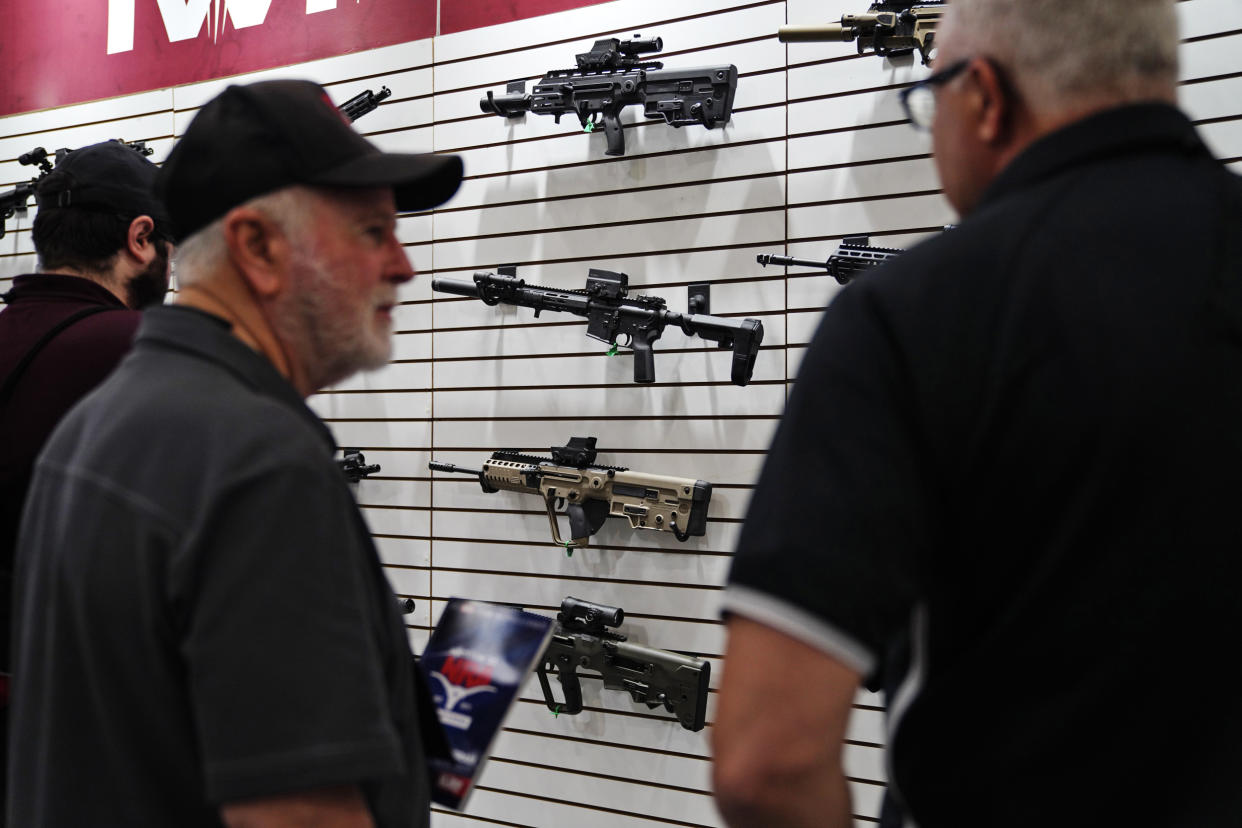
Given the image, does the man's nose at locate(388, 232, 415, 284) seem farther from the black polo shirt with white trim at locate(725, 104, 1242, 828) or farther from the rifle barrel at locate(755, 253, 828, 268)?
the rifle barrel at locate(755, 253, 828, 268)

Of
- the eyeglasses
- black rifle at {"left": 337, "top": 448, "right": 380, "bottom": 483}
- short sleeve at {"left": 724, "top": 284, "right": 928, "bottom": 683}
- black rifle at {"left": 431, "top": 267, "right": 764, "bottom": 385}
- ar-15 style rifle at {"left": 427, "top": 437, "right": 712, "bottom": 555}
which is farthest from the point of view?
black rifle at {"left": 337, "top": 448, "right": 380, "bottom": 483}

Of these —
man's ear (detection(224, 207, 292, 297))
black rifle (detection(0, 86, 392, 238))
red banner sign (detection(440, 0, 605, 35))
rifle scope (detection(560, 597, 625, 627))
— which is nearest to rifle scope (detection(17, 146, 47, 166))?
black rifle (detection(0, 86, 392, 238))

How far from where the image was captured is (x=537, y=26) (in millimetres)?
3902

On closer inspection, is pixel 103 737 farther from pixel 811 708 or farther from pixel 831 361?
pixel 831 361

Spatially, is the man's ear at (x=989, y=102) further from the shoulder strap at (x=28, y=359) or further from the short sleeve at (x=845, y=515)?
the shoulder strap at (x=28, y=359)

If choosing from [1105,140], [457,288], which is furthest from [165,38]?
[1105,140]

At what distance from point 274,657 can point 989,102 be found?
2.94 ft

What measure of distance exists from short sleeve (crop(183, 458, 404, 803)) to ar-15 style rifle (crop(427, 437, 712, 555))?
242 centimetres

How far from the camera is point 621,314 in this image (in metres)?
3.45

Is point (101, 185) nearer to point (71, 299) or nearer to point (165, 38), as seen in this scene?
point (71, 299)

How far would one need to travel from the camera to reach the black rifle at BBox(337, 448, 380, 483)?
4090 millimetres

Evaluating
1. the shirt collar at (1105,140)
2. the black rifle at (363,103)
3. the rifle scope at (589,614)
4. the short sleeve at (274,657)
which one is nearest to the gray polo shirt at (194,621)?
the short sleeve at (274,657)

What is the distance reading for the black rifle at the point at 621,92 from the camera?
3350mm

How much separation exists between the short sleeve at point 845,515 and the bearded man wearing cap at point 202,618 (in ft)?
1.33
